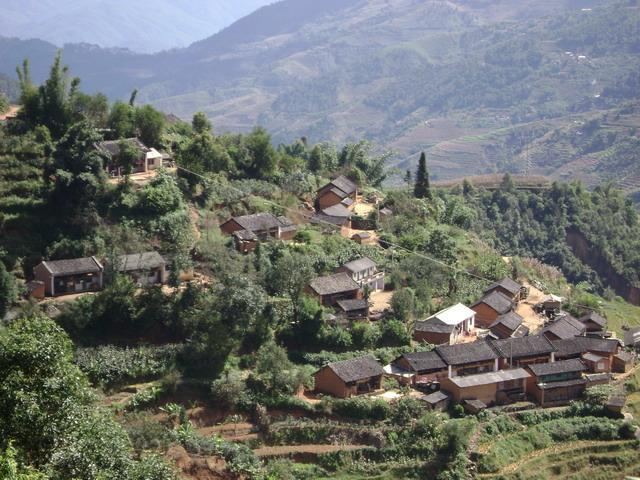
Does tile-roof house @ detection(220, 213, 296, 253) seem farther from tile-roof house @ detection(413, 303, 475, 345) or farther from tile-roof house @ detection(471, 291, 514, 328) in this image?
tile-roof house @ detection(471, 291, 514, 328)

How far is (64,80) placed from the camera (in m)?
35.5

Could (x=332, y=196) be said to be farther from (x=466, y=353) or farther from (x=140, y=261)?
(x=466, y=353)

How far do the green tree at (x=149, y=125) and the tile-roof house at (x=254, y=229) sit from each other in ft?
21.1

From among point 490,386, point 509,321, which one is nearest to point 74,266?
point 490,386

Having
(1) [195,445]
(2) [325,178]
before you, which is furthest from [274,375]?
(2) [325,178]

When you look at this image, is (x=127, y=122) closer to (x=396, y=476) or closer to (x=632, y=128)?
(x=396, y=476)

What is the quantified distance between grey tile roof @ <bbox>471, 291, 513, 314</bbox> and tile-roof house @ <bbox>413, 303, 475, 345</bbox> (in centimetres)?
145

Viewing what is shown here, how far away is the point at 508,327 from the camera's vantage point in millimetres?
31547

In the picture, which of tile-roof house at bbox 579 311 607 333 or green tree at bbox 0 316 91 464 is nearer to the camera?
green tree at bbox 0 316 91 464

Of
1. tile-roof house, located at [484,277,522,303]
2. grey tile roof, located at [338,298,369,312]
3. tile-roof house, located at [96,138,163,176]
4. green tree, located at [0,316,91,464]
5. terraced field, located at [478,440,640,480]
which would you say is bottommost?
terraced field, located at [478,440,640,480]

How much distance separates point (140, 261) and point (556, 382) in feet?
45.0

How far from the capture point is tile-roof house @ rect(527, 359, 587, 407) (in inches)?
1121

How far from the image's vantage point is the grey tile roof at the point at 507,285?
1368 inches

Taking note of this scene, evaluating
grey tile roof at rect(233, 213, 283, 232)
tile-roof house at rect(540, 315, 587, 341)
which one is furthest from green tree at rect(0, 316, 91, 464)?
tile-roof house at rect(540, 315, 587, 341)
